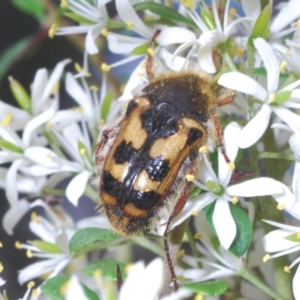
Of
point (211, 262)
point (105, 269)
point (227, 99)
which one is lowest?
point (211, 262)

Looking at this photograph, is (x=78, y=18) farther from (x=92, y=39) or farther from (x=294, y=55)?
(x=294, y=55)

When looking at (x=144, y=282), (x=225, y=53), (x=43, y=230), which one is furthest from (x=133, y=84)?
(x=144, y=282)

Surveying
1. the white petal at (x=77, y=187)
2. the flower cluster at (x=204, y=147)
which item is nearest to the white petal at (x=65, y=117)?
the flower cluster at (x=204, y=147)

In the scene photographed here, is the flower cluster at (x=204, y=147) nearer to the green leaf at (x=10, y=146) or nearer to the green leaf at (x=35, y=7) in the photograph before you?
the green leaf at (x=10, y=146)

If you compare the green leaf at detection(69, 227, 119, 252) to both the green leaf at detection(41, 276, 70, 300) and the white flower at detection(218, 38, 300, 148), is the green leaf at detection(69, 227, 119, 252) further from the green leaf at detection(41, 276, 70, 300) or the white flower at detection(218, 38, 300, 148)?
the white flower at detection(218, 38, 300, 148)

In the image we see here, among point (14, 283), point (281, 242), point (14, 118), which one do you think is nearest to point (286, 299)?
point (281, 242)

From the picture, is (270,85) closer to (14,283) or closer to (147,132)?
(147,132)
